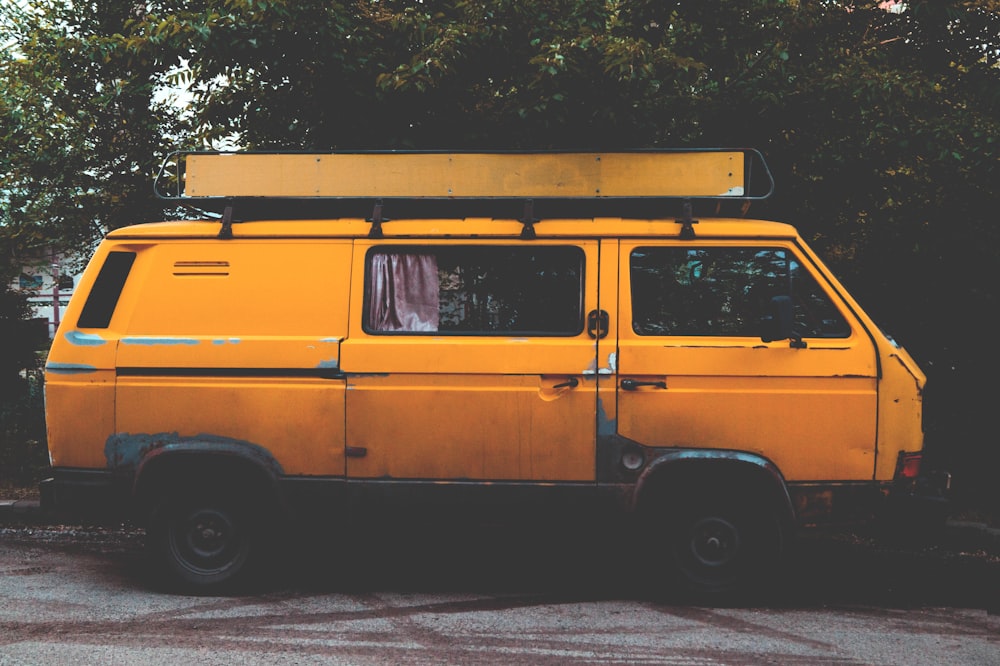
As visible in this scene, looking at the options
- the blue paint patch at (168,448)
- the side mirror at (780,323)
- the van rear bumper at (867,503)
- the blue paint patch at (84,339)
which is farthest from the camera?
the blue paint patch at (84,339)

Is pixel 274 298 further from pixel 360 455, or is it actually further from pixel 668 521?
pixel 668 521

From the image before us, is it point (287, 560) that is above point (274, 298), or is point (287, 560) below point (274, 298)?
below

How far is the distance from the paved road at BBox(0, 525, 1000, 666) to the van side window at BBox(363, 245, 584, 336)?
1619 mm

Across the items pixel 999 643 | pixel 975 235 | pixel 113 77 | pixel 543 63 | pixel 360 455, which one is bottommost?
pixel 999 643

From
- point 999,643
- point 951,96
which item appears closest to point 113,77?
point 951,96

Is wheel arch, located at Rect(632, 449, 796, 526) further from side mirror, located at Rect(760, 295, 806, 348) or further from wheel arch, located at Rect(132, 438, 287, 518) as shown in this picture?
wheel arch, located at Rect(132, 438, 287, 518)

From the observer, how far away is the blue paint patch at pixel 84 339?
5.54 m

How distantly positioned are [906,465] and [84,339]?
15.6 ft

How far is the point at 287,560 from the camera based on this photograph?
255 inches

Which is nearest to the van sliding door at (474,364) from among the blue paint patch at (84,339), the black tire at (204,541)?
the black tire at (204,541)

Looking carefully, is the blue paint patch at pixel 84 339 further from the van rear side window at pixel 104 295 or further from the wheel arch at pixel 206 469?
the wheel arch at pixel 206 469

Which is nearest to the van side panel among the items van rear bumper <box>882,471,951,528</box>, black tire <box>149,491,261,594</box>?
black tire <box>149,491,261,594</box>

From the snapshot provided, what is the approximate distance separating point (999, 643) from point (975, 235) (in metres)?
3.74

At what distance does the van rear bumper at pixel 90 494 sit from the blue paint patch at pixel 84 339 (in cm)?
74
